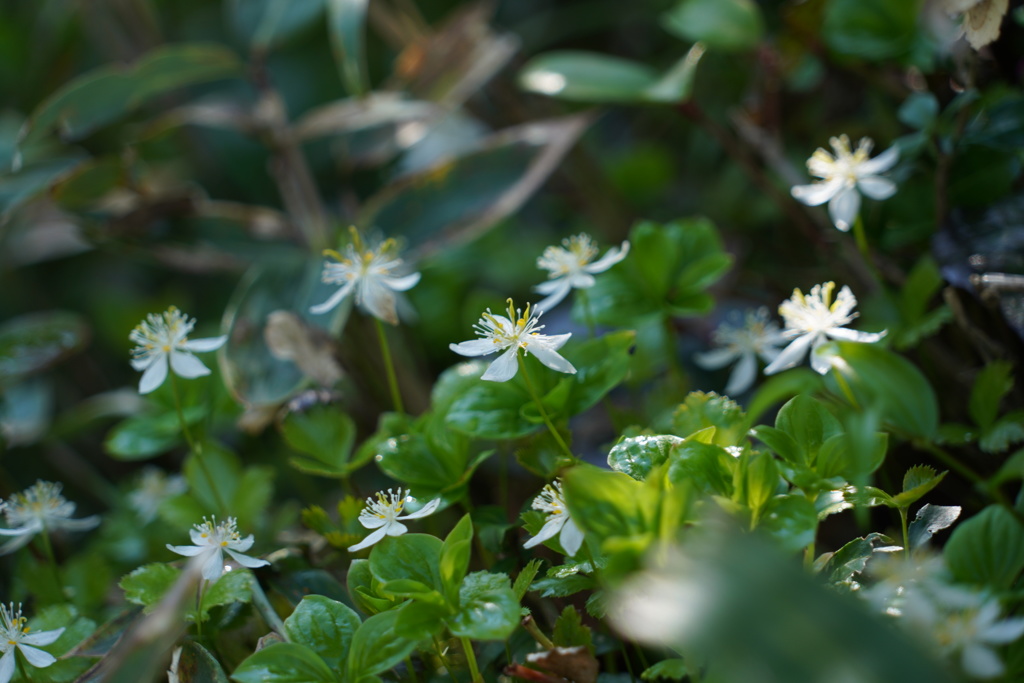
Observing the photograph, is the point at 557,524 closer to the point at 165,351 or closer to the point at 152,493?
the point at 165,351

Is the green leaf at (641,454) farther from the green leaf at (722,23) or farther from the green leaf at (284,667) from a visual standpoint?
the green leaf at (722,23)

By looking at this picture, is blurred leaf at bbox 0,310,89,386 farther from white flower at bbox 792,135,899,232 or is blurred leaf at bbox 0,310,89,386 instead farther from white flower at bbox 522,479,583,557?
white flower at bbox 792,135,899,232

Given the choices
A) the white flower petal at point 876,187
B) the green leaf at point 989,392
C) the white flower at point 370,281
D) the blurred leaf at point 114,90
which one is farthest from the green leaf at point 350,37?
the green leaf at point 989,392

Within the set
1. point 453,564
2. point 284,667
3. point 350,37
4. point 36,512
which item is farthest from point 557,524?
point 350,37

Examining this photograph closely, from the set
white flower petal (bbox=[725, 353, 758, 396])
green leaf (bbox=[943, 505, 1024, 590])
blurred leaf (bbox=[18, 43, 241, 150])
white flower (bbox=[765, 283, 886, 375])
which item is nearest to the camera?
green leaf (bbox=[943, 505, 1024, 590])

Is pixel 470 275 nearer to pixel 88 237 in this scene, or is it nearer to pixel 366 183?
pixel 366 183

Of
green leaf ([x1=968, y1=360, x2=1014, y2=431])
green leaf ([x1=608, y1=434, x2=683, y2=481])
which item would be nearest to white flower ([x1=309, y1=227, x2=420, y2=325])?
green leaf ([x1=608, y1=434, x2=683, y2=481])

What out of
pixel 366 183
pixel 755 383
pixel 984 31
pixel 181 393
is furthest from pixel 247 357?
pixel 984 31
